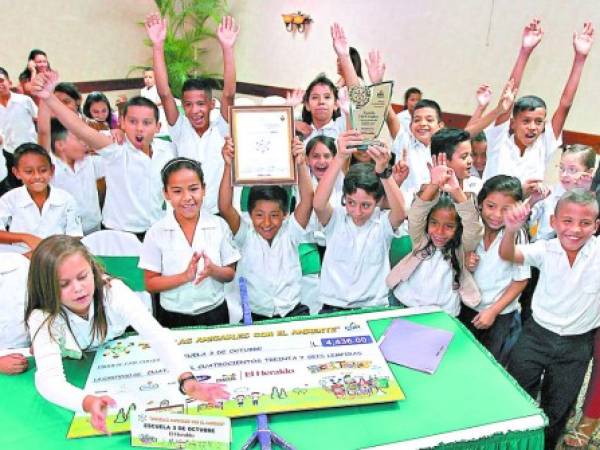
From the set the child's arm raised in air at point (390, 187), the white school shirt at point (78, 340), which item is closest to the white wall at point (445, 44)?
the child's arm raised in air at point (390, 187)

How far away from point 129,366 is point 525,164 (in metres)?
2.65

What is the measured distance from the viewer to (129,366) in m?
1.74

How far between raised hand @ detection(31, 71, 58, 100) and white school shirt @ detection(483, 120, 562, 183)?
2623 millimetres

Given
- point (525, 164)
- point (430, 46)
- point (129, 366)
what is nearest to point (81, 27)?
point (430, 46)

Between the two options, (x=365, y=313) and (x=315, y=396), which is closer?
(x=315, y=396)

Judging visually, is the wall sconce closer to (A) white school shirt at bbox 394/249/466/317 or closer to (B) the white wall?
(B) the white wall

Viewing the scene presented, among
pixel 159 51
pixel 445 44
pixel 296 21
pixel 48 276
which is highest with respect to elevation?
pixel 296 21

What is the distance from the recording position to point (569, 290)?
210 centimetres

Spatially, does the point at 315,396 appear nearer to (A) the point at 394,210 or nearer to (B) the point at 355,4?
(A) the point at 394,210

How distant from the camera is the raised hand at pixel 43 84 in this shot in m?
2.71

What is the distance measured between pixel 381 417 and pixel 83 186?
8.33 feet

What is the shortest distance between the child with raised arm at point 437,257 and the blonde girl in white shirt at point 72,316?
40.5 inches

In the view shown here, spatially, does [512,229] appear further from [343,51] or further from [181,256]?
[343,51]

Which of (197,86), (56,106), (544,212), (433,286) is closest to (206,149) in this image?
(197,86)
